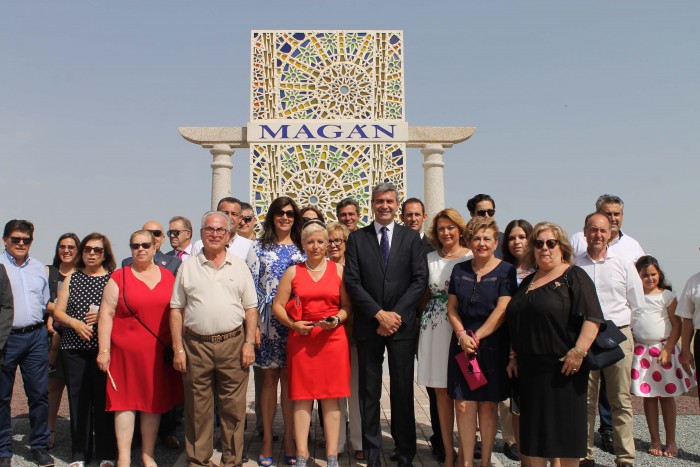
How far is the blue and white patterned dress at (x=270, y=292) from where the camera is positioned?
16.0 ft

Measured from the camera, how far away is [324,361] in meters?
4.66

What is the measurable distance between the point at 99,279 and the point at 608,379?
3.85 metres

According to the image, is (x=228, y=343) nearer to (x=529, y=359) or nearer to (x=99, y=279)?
(x=99, y=279)

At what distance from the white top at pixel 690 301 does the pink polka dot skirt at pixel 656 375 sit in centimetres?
43

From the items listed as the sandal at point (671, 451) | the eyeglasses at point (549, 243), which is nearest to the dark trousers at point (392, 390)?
the eyeglasses at point (549, 243)

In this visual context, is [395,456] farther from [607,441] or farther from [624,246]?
[624,246]

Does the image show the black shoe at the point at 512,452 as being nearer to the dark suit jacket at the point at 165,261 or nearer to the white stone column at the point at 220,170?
the dark suit jacket at the point at 165,261

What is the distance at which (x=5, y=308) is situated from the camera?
4.74 m

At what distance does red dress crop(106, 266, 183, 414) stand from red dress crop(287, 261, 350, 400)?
93 cm

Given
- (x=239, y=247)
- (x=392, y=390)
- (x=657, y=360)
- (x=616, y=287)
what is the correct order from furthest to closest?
(x=239, y=247)
(x=657, y=360)
(x=616, y=287)
(x=392, y=390)

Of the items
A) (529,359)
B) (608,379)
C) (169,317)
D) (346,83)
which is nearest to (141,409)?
(169,317)

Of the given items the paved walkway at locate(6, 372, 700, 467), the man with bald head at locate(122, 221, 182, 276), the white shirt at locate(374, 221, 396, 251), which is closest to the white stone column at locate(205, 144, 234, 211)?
the paved walkway at locate(6, 372, 700, 467)

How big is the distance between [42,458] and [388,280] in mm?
2886

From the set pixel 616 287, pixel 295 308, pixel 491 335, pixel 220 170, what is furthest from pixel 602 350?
pixel 220 170
